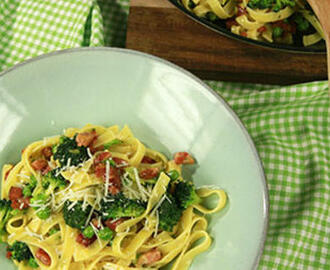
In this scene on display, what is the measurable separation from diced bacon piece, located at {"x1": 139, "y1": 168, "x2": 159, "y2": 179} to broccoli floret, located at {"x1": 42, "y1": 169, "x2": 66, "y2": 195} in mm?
359

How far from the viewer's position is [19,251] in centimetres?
223

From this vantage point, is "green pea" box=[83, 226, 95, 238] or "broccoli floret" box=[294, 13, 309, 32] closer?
"green pea" box=[83, 226, 95, 238]

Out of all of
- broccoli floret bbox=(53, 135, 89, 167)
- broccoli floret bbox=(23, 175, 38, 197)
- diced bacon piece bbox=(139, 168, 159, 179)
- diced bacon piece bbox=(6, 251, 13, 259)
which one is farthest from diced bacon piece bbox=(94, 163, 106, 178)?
diced bacon piece bbox=(6, 251, 13, 259)

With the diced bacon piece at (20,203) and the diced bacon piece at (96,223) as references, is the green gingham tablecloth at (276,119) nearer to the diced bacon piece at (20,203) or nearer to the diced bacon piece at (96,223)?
the diced bacon piece at (96,223)

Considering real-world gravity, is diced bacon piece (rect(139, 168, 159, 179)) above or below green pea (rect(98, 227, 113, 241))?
above

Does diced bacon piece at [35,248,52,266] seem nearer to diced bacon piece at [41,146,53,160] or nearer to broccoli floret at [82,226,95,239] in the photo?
broccoli floret at [82,226,95,239]

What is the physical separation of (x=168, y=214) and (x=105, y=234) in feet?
0.94

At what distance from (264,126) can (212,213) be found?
0.75 metres

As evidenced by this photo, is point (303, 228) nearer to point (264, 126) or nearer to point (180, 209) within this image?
point (264, 126)

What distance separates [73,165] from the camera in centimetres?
225

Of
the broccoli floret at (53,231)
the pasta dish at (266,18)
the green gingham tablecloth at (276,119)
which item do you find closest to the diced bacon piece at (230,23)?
the pasta dish at (266,18)

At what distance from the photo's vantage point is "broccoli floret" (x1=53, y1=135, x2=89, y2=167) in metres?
2.27

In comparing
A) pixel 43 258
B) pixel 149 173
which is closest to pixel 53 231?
pixel 43 258

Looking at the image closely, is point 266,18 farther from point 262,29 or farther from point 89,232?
point 89,232
